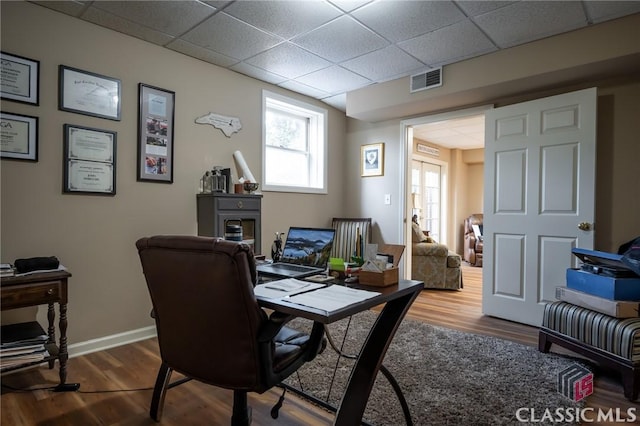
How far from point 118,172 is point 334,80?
230cm

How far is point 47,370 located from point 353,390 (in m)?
2.14

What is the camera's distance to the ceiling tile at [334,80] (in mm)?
3650

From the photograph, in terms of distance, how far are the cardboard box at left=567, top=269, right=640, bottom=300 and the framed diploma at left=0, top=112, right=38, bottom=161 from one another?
150 inches

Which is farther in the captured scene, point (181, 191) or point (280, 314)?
point (181, 191)

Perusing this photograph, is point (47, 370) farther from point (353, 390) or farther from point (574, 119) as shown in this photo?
point (574, 119)

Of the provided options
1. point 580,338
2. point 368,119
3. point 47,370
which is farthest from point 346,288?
point 368,119

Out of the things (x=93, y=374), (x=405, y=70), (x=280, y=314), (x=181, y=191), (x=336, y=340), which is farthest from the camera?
(x=405, y=70)

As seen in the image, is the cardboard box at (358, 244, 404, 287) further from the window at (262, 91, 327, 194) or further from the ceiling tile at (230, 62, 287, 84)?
the ceiling tile at (230, 62, 287, 84)

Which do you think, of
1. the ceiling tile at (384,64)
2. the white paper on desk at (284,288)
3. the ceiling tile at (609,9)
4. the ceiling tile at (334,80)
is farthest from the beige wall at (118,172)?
the ceiling tile at (609,9)

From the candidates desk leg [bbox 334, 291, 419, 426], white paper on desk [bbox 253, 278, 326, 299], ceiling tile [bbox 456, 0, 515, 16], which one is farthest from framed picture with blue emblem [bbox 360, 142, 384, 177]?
white paper on desk [bbox 253, 278, 326, 299]

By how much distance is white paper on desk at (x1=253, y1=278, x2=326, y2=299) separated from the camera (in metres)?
1.36

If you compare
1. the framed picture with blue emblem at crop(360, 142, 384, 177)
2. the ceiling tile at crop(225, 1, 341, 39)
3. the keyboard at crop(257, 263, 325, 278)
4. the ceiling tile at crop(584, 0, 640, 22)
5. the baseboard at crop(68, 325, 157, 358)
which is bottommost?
the baseboard at crop(68, 325, 157, 358)

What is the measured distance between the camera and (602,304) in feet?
7.53

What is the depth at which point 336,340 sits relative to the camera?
288 cm
